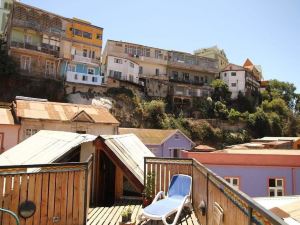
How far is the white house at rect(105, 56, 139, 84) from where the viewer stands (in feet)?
163

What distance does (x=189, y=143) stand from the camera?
37281 mm

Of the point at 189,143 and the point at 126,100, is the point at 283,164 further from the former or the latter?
the point at 126,100

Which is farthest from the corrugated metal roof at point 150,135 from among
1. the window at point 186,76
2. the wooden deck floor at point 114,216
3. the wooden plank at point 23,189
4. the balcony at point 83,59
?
the window at point 186,76

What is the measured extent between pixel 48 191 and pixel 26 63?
127 ft

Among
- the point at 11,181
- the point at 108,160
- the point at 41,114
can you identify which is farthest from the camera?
the point at 41,114

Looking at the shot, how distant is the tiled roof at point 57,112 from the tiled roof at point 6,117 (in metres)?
0.85

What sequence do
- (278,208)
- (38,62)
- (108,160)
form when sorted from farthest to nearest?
(38,62) → (108,160) → (278,208)

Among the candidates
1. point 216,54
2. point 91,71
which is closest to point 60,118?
point 91,71

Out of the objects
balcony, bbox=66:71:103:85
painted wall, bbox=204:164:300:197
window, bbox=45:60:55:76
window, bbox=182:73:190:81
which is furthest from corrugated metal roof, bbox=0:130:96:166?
window, bbox=182:73:190:81

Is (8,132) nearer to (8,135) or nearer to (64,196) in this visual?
(8,135)

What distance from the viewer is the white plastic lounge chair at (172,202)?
21.8 feet

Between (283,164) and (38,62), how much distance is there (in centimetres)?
3631

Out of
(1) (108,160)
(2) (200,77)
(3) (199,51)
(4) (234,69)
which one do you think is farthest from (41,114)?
(3) (199,51)

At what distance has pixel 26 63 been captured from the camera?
40.6m
